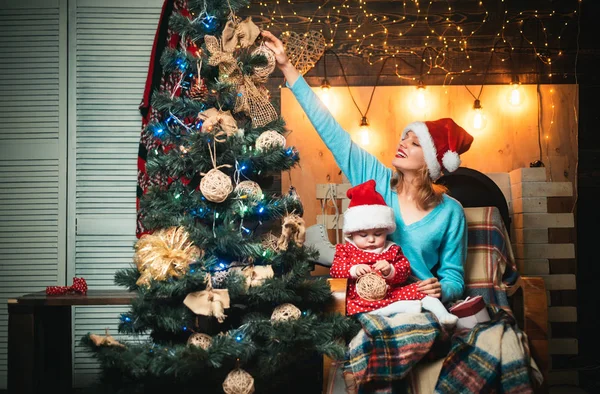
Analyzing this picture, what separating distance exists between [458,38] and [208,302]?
235cm

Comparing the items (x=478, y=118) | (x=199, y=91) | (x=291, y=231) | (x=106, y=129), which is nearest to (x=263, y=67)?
(x=199, y=91)

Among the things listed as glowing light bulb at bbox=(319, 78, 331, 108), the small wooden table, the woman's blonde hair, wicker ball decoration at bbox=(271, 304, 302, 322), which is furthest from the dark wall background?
wicker ball decoration at bbox=(271, 304, 302, 322)

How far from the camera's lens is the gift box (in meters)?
2.10

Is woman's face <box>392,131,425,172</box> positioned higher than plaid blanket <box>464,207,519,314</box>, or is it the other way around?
woman's face <box>392,131,425,172</box>

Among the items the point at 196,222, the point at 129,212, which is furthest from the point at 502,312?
the point at 129,212

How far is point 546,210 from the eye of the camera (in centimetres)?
318

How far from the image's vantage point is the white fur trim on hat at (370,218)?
7.18 ft

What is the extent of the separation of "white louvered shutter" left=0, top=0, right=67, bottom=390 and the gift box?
216cm

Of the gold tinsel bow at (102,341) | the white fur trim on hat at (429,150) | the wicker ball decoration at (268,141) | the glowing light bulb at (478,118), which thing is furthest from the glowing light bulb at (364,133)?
the gold tinsel bow at (102,341)

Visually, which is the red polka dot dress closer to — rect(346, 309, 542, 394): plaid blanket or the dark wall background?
rect(346, 309, 542, 394): plaid blanket

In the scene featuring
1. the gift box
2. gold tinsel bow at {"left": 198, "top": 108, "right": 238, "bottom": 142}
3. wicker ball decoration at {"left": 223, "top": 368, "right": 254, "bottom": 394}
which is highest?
gold tinsel bow at {"left": 198, "top": 108, "right": 238, "bottom": 142}

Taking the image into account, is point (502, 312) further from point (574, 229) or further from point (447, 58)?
point (447, 58)

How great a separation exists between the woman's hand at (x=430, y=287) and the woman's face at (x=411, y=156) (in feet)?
1.63

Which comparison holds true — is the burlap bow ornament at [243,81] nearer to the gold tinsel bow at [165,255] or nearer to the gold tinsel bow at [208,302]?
the gold tinsel bow at [165,255]
